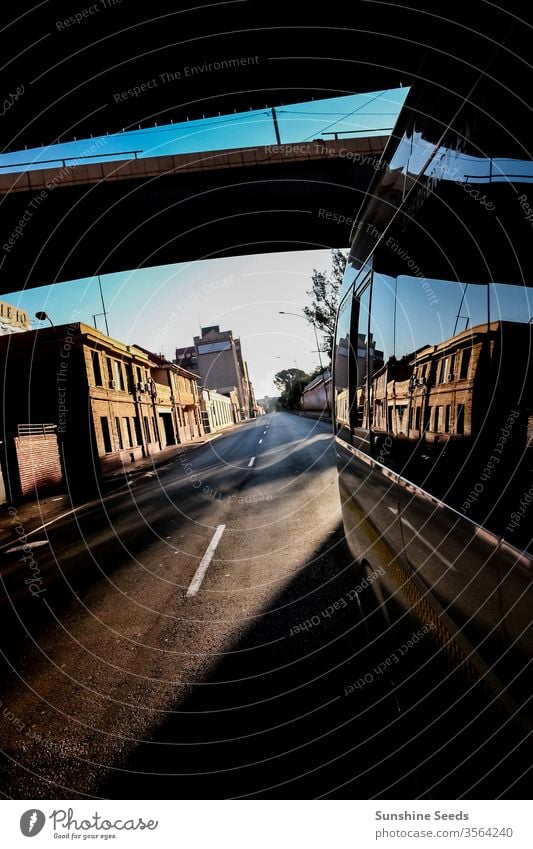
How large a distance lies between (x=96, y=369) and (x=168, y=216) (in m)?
10.6

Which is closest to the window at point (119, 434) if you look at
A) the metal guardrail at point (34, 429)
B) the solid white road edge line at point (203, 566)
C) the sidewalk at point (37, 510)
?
the sidewalk at point (37, 510)

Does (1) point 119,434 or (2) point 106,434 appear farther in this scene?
(1) point 119,434

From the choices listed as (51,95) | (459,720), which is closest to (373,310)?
(459,720)

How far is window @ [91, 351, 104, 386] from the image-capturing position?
27281 mm

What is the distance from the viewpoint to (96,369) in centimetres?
2748

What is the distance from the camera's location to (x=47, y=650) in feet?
14.5

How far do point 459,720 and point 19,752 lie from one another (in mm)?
2734

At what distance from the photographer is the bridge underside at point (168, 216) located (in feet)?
64.3

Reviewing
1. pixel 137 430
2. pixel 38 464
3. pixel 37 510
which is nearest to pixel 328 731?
pixel 37 510

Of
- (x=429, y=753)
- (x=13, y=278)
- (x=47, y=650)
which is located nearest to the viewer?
(x=429, y=753)

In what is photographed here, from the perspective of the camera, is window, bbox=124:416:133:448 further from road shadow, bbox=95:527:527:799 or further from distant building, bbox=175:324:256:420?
road shadow, bbox=95:527:527:799

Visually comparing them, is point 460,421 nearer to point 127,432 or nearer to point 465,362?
point 465,362

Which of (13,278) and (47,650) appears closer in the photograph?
(47,650)
